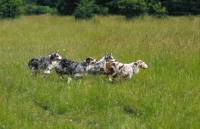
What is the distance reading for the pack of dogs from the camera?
789 cm

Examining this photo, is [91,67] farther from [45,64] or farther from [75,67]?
[45,64]

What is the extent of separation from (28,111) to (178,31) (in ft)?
32.4

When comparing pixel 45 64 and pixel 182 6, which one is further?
pixel 182 6

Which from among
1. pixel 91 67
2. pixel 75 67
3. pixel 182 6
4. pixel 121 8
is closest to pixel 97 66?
pixel 91 67

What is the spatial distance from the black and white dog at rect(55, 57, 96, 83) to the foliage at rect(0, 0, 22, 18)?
59.5ft

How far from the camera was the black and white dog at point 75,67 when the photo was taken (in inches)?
315

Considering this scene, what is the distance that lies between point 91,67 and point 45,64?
1161 mm

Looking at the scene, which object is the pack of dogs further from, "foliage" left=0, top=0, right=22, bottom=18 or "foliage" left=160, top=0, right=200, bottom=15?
"foliage" left=160, top=0, right=200, bottom=15

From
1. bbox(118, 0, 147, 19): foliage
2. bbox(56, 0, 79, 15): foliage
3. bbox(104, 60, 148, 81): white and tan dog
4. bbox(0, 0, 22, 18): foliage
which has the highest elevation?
bbox(104, 60, 148, 81): white and tan dog

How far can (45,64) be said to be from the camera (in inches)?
330

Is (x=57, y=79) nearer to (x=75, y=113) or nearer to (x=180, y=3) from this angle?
(x=75, y=113)

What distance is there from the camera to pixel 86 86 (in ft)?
23.2

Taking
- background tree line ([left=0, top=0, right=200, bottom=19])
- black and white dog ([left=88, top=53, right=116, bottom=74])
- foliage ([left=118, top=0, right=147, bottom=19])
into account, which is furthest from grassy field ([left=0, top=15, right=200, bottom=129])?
background tree line ([left=0, top=0, right=200, bottom=19])

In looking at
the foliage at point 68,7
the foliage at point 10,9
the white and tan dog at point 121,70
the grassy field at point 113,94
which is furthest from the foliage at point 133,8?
the white and tan dog at point 121,70
